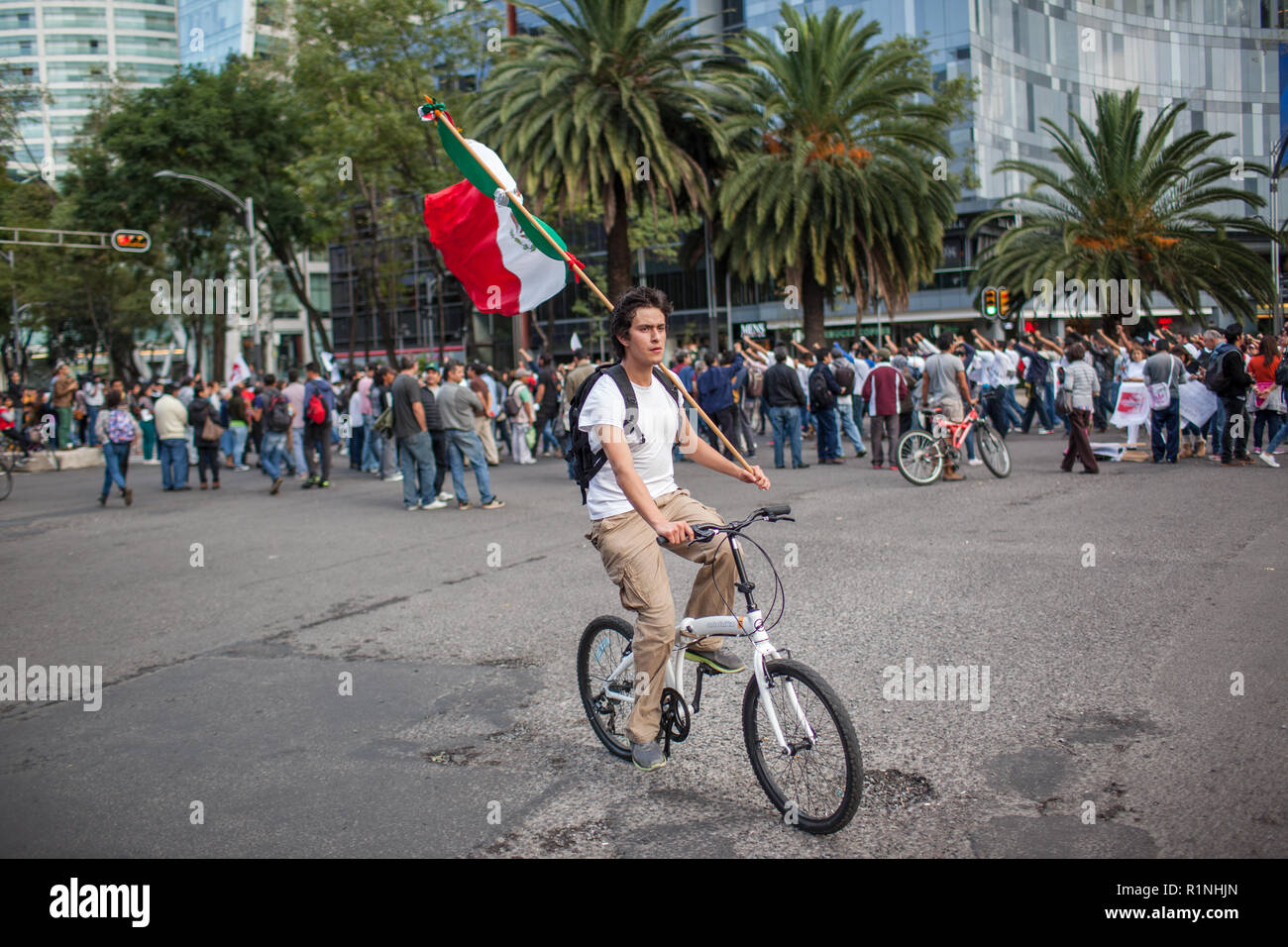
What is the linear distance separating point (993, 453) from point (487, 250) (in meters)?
8.44

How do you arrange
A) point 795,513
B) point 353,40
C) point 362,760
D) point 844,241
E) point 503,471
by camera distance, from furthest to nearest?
point 353,40, point 844,241, point 503,471, point 795,513, point 362,760

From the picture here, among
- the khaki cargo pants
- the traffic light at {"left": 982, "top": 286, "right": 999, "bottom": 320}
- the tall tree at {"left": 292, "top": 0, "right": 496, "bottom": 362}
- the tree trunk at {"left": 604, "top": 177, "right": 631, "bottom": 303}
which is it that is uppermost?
the tall tree at {"left": 292, "top": 0, "right": 496, "bottom": 362}

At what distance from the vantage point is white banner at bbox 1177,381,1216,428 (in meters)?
14.7

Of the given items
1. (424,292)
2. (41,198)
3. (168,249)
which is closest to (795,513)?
(168,249)

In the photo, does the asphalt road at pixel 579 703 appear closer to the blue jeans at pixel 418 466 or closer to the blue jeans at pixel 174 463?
the blue jeans at pixel 418 466

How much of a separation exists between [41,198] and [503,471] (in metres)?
34.2

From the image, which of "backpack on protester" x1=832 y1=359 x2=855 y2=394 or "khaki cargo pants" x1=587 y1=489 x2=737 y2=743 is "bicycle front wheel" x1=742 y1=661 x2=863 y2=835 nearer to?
"khaki cargo pants" x1=587 y1=489 x2=737 y2=743

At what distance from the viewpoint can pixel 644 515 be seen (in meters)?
4.03

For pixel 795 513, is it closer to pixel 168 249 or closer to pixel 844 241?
pixel 844 241

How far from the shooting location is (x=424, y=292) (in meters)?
65.1
